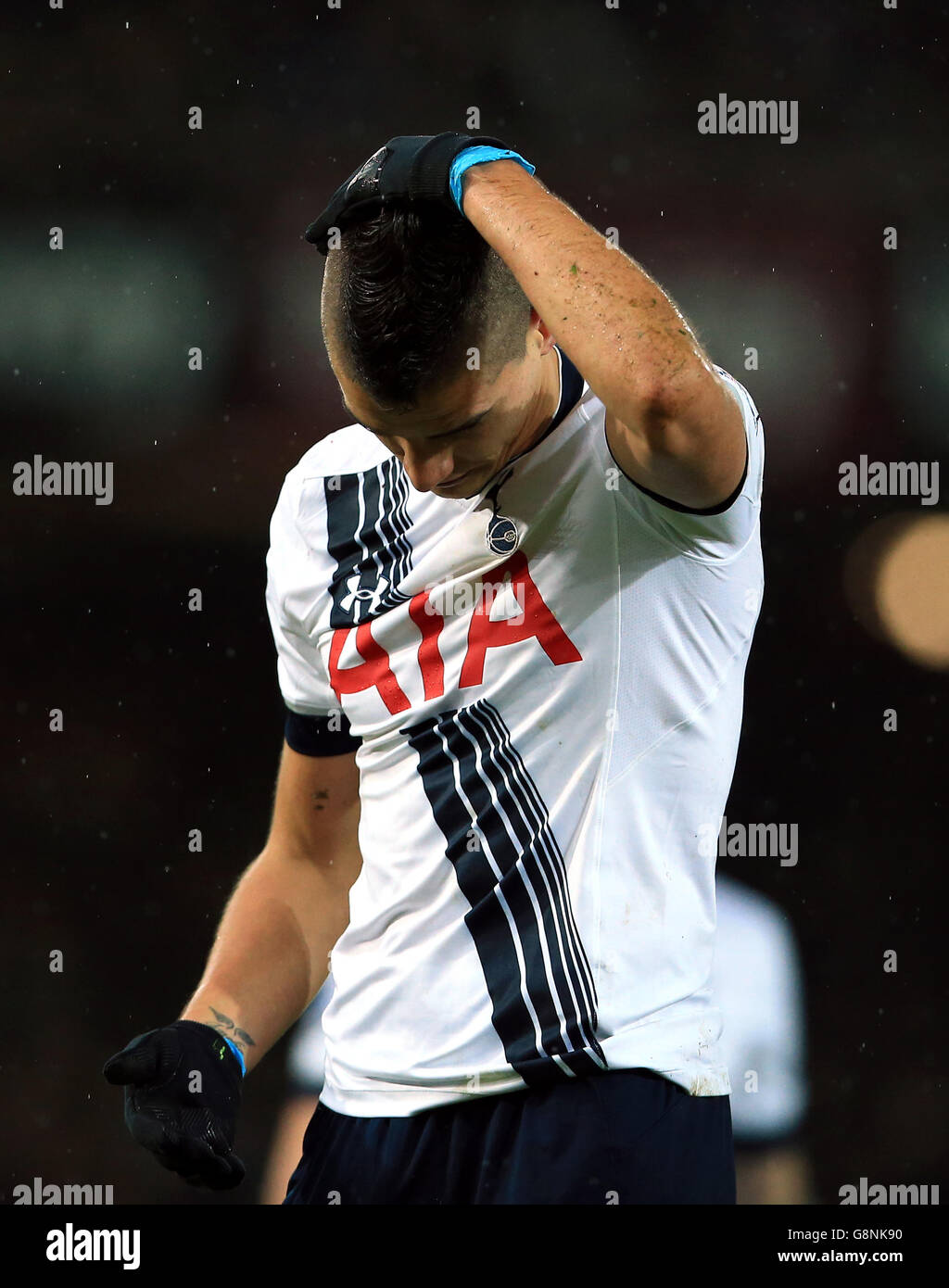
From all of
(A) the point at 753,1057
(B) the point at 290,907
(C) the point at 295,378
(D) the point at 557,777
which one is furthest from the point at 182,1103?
(C) the point at 295,378

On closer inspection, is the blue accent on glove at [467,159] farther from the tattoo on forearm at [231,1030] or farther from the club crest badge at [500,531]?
the tattoo on forearm at [231,1030]

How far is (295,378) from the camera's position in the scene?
10.6ft

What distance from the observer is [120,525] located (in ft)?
10.7

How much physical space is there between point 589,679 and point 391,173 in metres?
0.47

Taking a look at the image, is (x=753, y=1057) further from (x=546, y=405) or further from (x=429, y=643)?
(x=546, y=405)

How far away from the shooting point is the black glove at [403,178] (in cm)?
123

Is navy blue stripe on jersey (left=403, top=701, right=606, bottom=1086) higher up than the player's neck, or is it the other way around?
the player's neck

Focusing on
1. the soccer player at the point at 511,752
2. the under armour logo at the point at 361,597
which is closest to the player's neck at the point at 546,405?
the soccer player at the point at 511,752

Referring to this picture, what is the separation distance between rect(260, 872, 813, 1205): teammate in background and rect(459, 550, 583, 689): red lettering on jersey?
1.68 meters

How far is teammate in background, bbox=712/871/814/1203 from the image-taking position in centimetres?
290

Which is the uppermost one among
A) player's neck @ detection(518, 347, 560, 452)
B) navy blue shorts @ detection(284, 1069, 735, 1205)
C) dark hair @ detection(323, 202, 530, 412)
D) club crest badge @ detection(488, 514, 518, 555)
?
dark hair @ detection(323, 202, 530, 412)

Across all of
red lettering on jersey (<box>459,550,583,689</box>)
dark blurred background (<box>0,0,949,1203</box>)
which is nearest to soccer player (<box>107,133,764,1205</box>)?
red lettering on jersey (<box>459,550,583,689</box>)

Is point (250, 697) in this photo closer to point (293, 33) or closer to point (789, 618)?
point (789, 618)

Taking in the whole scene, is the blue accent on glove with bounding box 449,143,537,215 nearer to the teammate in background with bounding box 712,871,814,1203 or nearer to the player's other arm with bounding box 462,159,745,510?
the player's other arm with bounding box 462,159,745,510
